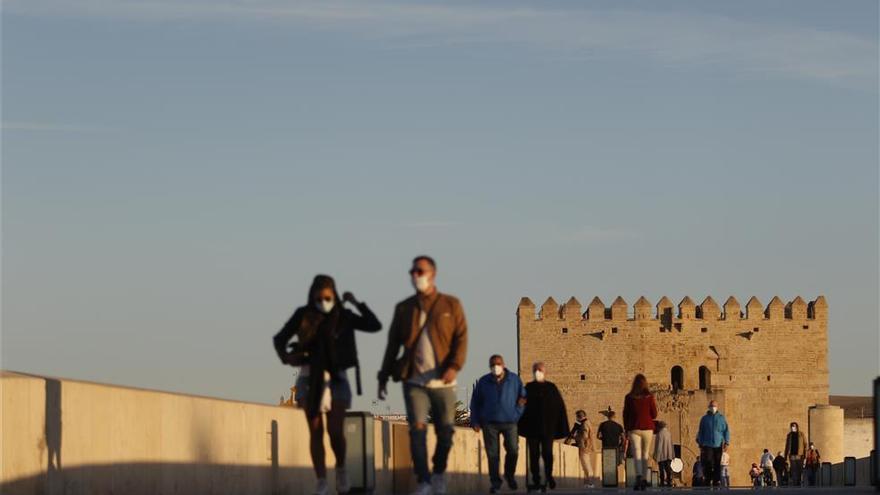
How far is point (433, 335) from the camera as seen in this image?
12750mm

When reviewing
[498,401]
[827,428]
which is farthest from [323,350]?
[827,428]

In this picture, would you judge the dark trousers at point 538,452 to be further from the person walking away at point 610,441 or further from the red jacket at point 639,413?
the person walking away at point 610,441

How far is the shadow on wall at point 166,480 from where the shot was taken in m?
11.5

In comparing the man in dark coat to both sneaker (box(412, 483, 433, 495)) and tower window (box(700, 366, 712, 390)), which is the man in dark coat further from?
tower window (box(700, 366, 712, 390))

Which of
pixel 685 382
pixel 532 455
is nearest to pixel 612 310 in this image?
pixel 685 382

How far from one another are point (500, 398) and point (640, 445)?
414cm

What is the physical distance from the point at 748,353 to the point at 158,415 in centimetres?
7099

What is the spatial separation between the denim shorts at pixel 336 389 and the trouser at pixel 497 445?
16.0 ft

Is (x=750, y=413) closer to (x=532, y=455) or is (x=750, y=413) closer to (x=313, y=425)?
(x=532, y=455)

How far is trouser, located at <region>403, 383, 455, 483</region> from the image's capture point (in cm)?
1279

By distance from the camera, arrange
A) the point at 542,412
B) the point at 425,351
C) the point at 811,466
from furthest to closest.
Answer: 1. the point at 811,466
2. the point at 542,412
3. the point at 425,351

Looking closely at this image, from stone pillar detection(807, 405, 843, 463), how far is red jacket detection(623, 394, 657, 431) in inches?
2074

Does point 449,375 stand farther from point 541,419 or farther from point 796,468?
point 796,468

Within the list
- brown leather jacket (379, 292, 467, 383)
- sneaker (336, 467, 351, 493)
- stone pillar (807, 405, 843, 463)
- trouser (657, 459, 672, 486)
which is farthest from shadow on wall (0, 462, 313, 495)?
stone pillar (807, 405, 843, 463)
